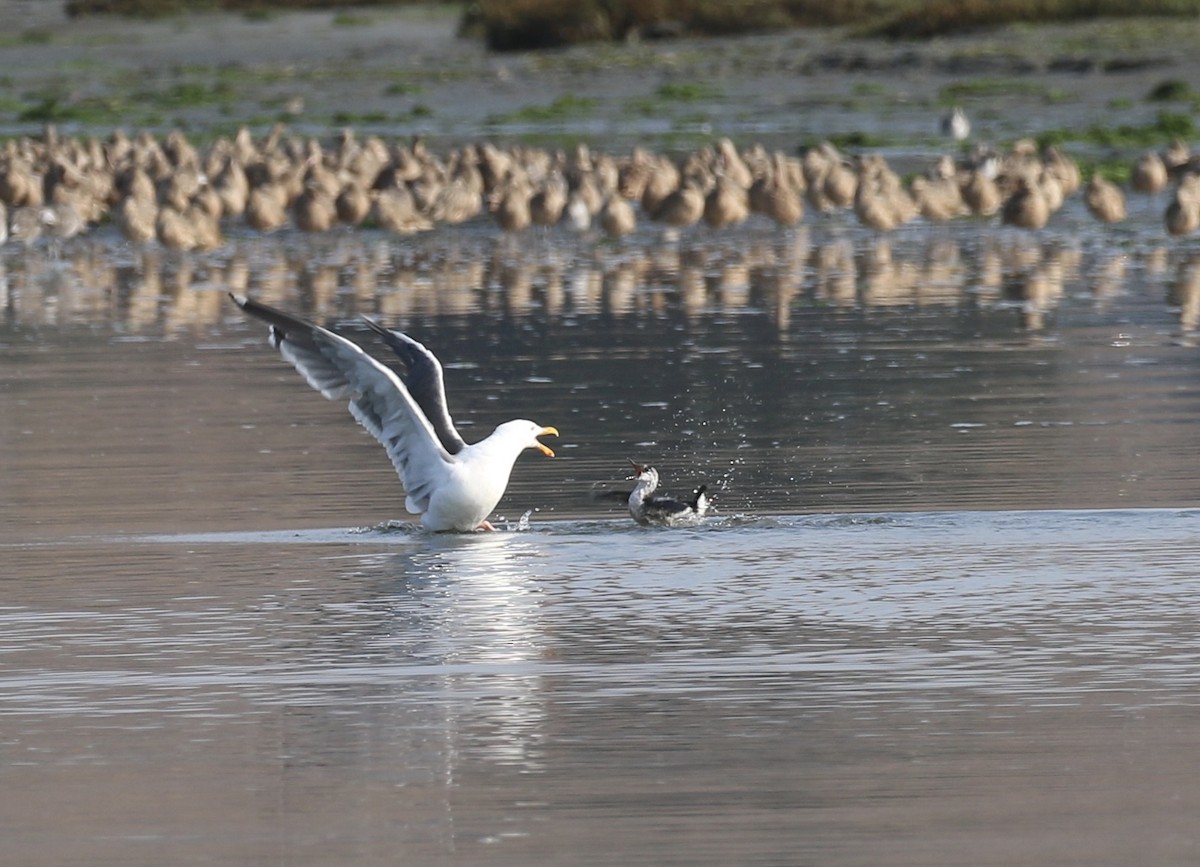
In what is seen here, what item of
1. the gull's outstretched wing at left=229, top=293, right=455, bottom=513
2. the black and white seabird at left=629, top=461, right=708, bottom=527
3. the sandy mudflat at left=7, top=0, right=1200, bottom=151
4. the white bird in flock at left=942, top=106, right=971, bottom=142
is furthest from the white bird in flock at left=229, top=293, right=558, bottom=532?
the white bird in flock at left=942, top=106, right=971, bottom=142

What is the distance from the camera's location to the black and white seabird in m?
10.7

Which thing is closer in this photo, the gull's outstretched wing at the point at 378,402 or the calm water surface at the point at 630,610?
the calm water surface at the point at 630,610

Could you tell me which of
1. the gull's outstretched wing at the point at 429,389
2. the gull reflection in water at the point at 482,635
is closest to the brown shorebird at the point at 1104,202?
the gull's outstretched wing at the point at 429,389

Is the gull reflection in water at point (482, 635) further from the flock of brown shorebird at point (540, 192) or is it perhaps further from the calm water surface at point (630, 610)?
the flock of brown shorebird at point (540, 192)

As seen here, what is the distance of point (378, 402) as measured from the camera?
1062 centimetres

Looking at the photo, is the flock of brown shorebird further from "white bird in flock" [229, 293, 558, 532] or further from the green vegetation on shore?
the green vegetation on shore

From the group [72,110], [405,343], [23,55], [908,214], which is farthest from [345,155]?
[23,55]

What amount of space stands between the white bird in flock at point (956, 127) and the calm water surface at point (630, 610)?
64.6ft

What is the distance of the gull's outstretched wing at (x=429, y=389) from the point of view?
35.8 feet

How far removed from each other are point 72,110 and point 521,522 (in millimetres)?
39039

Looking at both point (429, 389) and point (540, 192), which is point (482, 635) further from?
point (540, 192)

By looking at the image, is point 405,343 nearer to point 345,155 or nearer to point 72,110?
point 345,155

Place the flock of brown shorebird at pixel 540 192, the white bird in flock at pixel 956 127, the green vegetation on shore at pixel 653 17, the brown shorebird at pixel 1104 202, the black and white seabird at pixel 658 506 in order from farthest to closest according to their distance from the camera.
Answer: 1. the green vegetation on shore at pixel 653 17
2. the white bird in flock at pixel 956 127
3. the flock of brown shorebird at pixel 540 192
4. the brown shorebird at pixel 1104 202
5. the black and white seabird at pixel 658 506

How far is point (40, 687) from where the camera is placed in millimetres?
7922
